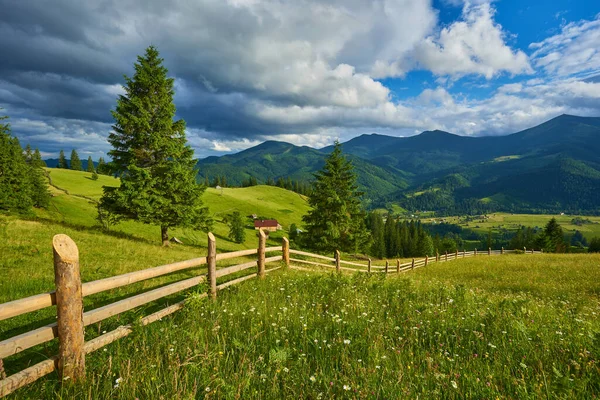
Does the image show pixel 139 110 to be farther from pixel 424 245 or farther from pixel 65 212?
pixel 424 245

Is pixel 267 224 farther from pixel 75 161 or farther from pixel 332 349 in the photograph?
pixel 332 349

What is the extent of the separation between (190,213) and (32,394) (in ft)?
62.6

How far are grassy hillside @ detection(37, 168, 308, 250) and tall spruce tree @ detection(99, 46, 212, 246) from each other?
5.95 meters

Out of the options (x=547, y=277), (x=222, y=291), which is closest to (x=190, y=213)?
(x=222, y=291)

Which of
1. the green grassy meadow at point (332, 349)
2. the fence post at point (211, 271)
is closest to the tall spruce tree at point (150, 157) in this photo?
the green grassy meadow at point (332, 349)

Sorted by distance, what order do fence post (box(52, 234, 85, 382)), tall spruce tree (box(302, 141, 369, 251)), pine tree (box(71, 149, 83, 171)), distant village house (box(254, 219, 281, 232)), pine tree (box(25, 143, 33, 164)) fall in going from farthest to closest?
1. pine tree (box(71, 149, 83, 171))
2. distant village house (box(254, 219, 281, 232))
3. pine tree (box(25, 143, 33, 164))
4. tall spruce tree (box(302, 141, 369, 251))
5. fence post (box(52, 234, 85, 382))

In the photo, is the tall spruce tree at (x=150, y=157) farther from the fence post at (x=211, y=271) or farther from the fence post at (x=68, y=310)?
the fence post at (x=68, y=310)

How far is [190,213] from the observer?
859 inches

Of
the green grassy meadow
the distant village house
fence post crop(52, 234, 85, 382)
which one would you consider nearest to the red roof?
the distant village house

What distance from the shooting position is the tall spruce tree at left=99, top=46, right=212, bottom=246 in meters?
20.1

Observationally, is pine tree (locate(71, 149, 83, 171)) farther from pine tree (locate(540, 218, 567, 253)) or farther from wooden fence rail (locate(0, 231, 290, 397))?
pine tree (locate(540, 218, 567, 253))

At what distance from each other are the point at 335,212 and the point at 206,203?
112 ft

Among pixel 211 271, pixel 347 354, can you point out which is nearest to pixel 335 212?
pixel 211 271

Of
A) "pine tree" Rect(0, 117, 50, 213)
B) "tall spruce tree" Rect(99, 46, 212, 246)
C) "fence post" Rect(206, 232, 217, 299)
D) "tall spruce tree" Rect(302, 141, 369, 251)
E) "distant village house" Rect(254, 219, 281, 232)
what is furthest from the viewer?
"distant village house" Rect(254, 219, 281, 232)
